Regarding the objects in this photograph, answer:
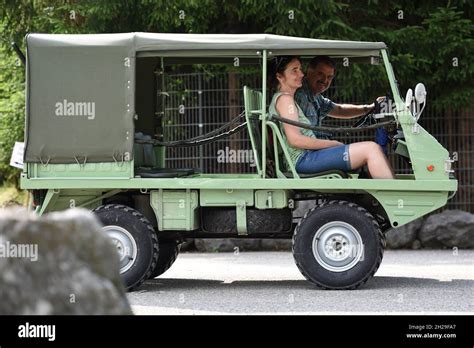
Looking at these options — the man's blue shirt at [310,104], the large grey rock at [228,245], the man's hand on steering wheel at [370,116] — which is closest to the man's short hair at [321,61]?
the man's blue shirt at [310,104]

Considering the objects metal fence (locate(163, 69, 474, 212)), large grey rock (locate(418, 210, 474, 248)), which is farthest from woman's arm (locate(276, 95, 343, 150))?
large grey rock (locate(418, 210, 474, 248))

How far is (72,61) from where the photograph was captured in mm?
10570

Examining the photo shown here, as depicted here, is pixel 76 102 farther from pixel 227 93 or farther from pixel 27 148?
pixel 227 93

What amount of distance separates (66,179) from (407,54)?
8001mm

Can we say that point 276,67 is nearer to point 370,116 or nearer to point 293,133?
point 293,133

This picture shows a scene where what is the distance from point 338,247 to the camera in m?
10.3

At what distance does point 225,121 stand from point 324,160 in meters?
7.36

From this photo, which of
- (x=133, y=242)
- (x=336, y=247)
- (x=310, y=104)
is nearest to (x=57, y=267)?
(x=133, y=242)

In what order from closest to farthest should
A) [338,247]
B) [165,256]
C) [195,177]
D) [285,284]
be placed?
[338,247] < [195,177] < [285,284] < [165,256]

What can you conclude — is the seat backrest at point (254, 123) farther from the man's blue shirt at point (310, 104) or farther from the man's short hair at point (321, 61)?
the man's short hair at point (321, 61)

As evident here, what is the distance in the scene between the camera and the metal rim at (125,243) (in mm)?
10320

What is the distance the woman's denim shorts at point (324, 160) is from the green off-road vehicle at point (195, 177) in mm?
87
